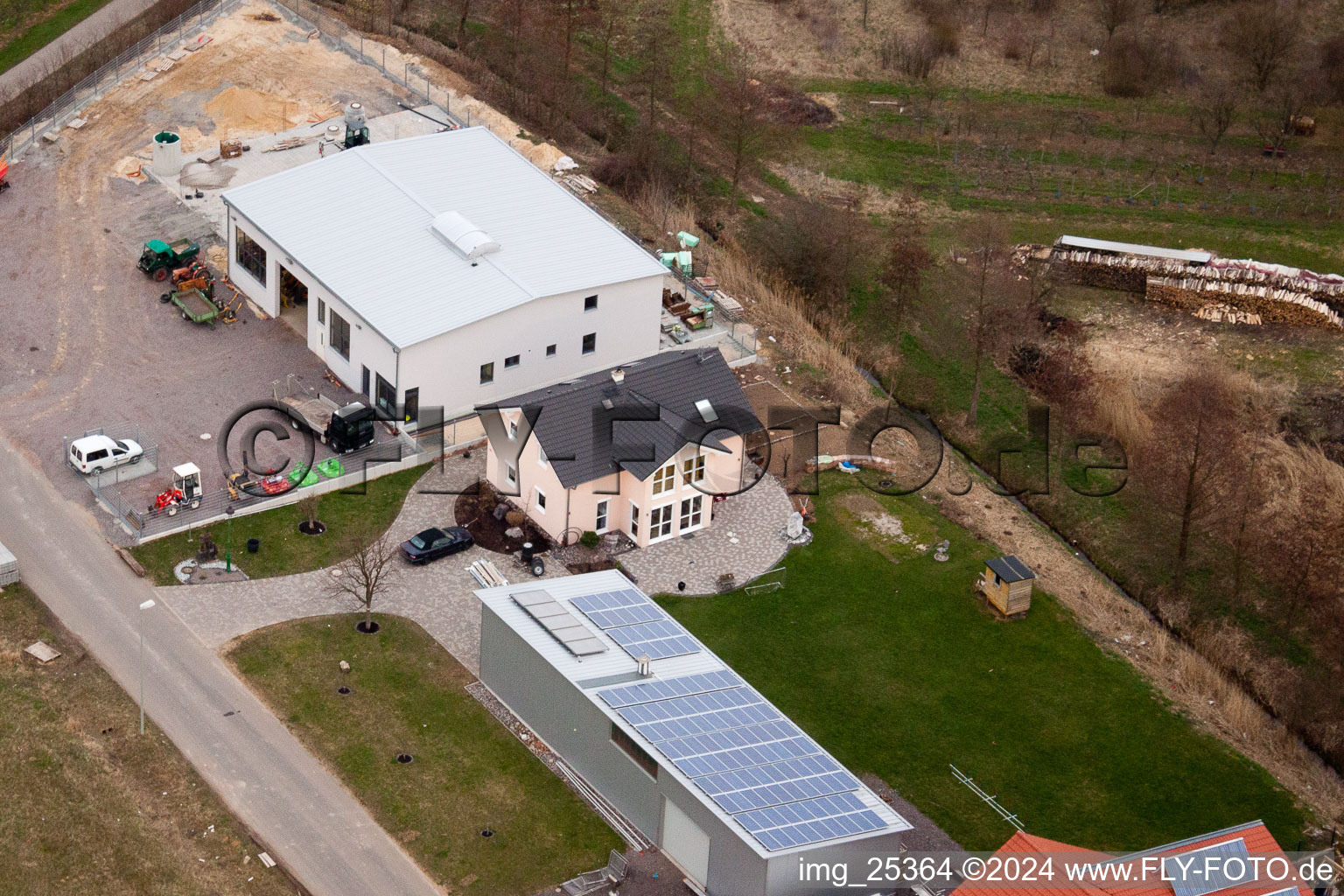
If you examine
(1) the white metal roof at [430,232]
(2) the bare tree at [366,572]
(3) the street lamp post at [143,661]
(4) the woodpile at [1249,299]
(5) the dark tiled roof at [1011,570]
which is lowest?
(3) the street lamp post at [143,661]

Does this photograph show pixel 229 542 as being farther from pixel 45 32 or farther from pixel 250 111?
pixel 45 32

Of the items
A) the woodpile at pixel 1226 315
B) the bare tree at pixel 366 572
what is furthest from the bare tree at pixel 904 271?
the bare tree at pixel 366 572

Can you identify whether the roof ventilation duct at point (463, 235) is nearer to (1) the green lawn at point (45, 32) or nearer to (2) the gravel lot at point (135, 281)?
(2) the gravel lot at point (135, 281)

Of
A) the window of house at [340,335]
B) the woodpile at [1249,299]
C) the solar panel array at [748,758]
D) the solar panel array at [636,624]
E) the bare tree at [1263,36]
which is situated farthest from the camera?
the bare tree at [1263,36]

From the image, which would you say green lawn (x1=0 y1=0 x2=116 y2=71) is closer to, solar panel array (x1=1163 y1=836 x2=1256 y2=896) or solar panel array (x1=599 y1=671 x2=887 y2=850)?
solar panel array (x1=599 y1=671 x2=887 y2=850)

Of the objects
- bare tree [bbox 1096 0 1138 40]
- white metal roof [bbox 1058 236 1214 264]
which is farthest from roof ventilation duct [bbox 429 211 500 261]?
bare tree [bbox 1096 0 1138 40]

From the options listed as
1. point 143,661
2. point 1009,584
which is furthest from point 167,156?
point 1009,584
